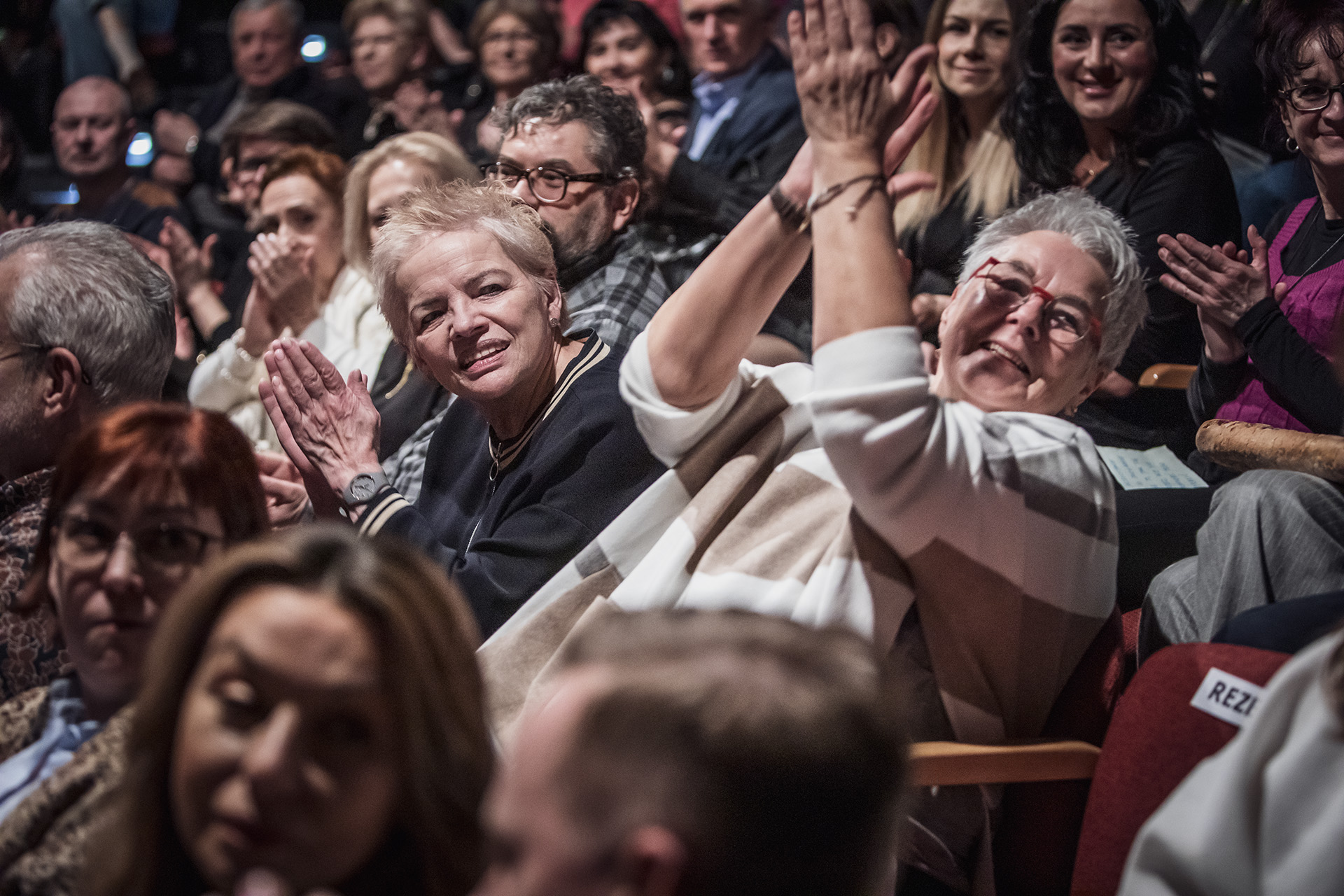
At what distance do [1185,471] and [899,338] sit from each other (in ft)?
4.29

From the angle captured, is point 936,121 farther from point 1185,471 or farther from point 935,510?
point 935,510

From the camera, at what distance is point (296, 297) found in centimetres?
347

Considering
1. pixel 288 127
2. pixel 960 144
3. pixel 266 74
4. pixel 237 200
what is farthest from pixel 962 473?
pixel 266 74

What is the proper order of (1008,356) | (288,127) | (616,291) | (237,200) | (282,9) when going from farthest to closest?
(282,9), (237,200), (288,127), (616,291), (1008,356)

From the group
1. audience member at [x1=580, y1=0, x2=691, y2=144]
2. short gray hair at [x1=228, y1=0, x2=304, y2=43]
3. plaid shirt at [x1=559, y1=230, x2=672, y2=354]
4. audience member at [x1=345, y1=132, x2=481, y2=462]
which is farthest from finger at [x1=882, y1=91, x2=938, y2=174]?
short gray hair at [x1=228, y1=0, x2=304, y2=43]

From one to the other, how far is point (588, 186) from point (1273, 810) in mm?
2093

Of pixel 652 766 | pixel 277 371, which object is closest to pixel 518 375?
pixel 277 371

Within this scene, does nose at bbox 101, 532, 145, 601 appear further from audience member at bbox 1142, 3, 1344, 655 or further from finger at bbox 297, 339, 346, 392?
audience member at bbox 1142, 3, 1344, 655

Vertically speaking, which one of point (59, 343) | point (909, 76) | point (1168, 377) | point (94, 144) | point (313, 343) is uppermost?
point (909, 76)

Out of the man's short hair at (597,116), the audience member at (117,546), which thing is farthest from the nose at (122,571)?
the man's short hair at (597,116)

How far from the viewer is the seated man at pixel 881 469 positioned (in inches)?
53.4

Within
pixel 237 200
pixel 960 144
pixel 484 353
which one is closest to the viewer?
pixel 484 353

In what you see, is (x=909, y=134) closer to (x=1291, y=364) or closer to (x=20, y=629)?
(x=1291, y=364)

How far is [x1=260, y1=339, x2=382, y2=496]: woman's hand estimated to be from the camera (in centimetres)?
208
